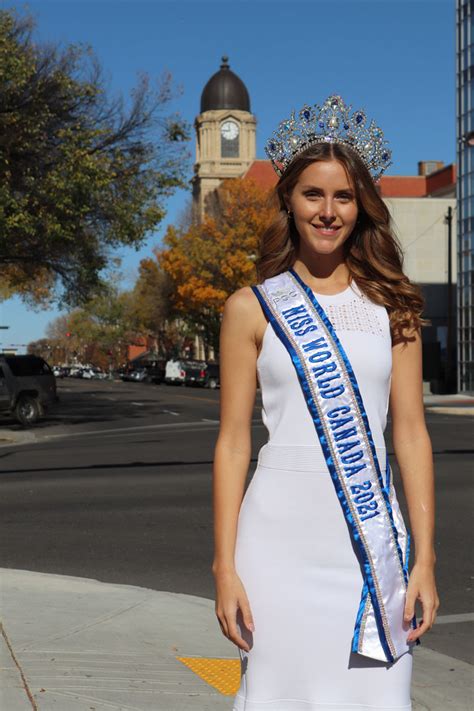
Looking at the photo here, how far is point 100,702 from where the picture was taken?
4820mm

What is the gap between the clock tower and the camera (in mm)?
150625

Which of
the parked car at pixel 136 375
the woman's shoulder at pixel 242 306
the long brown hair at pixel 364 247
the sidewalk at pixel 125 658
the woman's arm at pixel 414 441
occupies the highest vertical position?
the long brown hair at pixel 364 247

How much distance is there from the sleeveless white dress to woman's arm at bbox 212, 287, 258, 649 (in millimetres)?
40

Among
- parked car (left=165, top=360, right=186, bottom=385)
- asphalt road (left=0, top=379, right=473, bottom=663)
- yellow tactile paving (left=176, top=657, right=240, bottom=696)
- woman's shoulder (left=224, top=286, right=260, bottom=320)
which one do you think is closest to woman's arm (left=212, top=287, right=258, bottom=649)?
woman's shoulder (left=224, top=286, right=260, bottom=320)

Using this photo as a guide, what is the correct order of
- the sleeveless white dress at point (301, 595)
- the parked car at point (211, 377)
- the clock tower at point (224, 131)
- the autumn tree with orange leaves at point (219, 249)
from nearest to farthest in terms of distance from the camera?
the sleeveless white dress at point (301, 595) → the autumn tree with orange leaves at point (219, 249) → the parked car at point (211, 377) → the clock tower at point (224, 131)

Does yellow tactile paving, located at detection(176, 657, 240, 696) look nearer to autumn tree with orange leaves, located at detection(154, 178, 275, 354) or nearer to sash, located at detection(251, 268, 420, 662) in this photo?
sash, located at detection(251, 268, 420, 662)

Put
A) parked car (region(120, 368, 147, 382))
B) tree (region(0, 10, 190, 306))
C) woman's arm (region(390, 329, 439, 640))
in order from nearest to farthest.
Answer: woman's arm (region(390, 329, 439, 640))
tree (region(0, 10, 190, 306))
parked car (region(120, 368, 147, 382))

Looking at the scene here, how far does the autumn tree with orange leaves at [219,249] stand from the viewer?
59.4m

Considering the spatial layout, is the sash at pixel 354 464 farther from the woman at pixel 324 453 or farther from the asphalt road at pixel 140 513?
the asphalt road at pixel 140 513

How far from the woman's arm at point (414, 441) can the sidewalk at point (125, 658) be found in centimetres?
233

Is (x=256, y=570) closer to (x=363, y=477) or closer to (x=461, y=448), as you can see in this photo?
(x=363, y=477)

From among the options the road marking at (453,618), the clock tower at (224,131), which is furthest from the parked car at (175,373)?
the clock tower at (224,131)

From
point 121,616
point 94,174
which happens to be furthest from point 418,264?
point 121,616

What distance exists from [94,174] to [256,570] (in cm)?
2433
